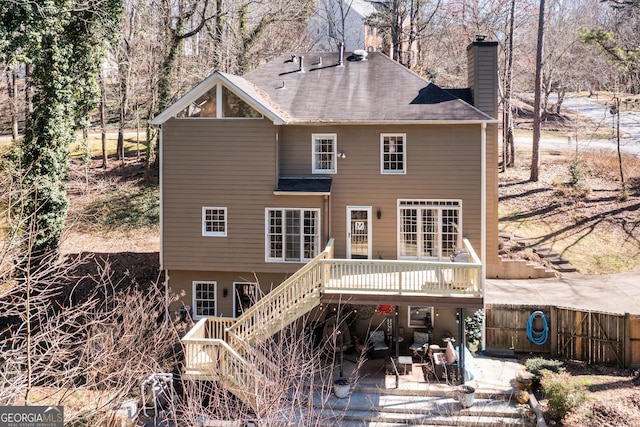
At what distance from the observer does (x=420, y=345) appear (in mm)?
16609

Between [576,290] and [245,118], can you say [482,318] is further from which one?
[245,118]

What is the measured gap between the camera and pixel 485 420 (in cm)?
1339

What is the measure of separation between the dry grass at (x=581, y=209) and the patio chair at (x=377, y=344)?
10591 mm

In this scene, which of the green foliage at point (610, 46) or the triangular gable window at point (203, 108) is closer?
the triangular gable window at point (203, 108)

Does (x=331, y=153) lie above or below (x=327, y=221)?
above

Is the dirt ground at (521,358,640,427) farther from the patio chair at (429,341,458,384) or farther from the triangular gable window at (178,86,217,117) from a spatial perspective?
the triangular gable window at (178,86,217,117)

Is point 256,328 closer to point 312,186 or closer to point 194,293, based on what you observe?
point 194,293

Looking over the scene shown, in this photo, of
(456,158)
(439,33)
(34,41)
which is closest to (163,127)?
(34,41)

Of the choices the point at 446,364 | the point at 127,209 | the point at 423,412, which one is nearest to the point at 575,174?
the point at 446,364

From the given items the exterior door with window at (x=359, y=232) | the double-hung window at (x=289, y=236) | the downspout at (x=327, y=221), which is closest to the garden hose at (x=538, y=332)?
the exterior door with window at (x=359, y=232)

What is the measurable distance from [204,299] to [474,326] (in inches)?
370

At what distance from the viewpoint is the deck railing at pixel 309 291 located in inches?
561

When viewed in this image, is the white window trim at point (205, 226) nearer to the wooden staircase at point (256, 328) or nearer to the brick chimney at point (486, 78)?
the wooden staircase at point (256, 328)

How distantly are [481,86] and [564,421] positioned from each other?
438 inches
